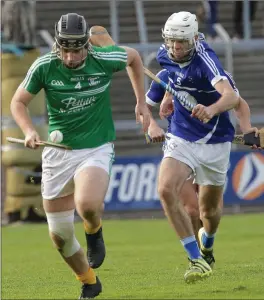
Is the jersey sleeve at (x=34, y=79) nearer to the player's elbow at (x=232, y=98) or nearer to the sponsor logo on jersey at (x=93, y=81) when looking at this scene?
the sponsor logo on jersey at (x=93, y=81)

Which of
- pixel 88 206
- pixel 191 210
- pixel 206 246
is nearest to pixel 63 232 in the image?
pixel 88 206

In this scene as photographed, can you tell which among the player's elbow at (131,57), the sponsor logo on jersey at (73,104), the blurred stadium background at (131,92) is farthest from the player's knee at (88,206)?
the blurred stadium background at (131,92)

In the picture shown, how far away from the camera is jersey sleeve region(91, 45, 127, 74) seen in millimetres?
9477

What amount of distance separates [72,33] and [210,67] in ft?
5.67

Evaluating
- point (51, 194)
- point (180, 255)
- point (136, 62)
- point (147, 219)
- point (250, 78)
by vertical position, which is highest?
point (136, 62)

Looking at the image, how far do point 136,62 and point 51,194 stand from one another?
1462 mm

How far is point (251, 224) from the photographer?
19.1 meters

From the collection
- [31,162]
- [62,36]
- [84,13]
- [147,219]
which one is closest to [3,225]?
[31,162]

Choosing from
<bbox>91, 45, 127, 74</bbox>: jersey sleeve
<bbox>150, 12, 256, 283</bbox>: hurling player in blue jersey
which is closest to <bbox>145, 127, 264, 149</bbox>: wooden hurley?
<bbox>150, 12, 256, 283</bbox>: hurling player in blue jersey

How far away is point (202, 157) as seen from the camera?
10641 millimetres

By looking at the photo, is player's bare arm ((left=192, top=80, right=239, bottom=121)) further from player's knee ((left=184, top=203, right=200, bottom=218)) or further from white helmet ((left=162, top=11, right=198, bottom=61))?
player's knee ((left=184, top=203, right=200, bottom=218))

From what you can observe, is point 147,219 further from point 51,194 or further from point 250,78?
point 51,194

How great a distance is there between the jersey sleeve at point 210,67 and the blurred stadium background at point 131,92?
8366 millimetres

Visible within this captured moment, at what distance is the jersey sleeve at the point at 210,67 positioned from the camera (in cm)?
1023
